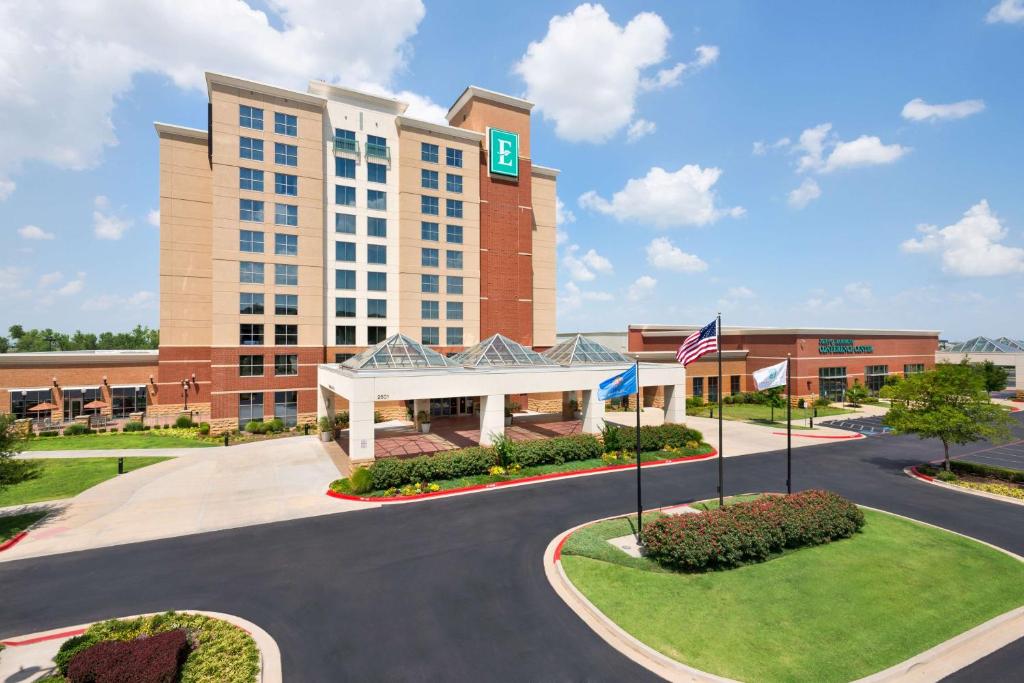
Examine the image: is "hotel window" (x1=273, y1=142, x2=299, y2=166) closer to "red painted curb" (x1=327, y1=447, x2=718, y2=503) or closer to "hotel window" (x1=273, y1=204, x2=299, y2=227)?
"hotel window" (x1=273, y1=204, x2=299, y2=227)

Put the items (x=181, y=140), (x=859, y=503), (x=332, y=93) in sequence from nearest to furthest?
(x=859, y=503) < (x=181, y=140) < (x=332, y=93)

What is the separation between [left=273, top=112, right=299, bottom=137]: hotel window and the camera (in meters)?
39.0

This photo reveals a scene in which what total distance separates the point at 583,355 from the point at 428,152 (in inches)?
1015

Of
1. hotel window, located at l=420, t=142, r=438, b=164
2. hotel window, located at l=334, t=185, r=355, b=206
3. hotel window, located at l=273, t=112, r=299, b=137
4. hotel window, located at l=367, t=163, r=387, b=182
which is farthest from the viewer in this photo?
hotel window, located at l=420, t=142, r=438, b=164

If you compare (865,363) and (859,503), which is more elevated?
(865,363)

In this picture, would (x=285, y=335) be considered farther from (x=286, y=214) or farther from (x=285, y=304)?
(x=286, y=214)

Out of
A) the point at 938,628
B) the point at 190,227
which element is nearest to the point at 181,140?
the point at 190,227

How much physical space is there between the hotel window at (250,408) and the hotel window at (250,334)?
4242 mm

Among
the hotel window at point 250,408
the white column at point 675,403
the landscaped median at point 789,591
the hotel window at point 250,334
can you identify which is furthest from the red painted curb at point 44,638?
the white column at point 675,403

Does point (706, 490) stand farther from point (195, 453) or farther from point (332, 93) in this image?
point (332, 93)

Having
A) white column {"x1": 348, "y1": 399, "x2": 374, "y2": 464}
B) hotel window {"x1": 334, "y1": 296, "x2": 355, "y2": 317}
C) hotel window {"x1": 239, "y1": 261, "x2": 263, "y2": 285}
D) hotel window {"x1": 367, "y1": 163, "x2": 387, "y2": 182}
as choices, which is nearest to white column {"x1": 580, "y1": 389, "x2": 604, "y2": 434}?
white column {"x1": 348, "y1": 399, "x2": 374, "y2": 464}

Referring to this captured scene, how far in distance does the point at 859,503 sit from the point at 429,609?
20573mm

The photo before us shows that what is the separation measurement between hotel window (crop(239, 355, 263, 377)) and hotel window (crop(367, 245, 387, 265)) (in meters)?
12.9

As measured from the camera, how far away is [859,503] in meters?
21.6
